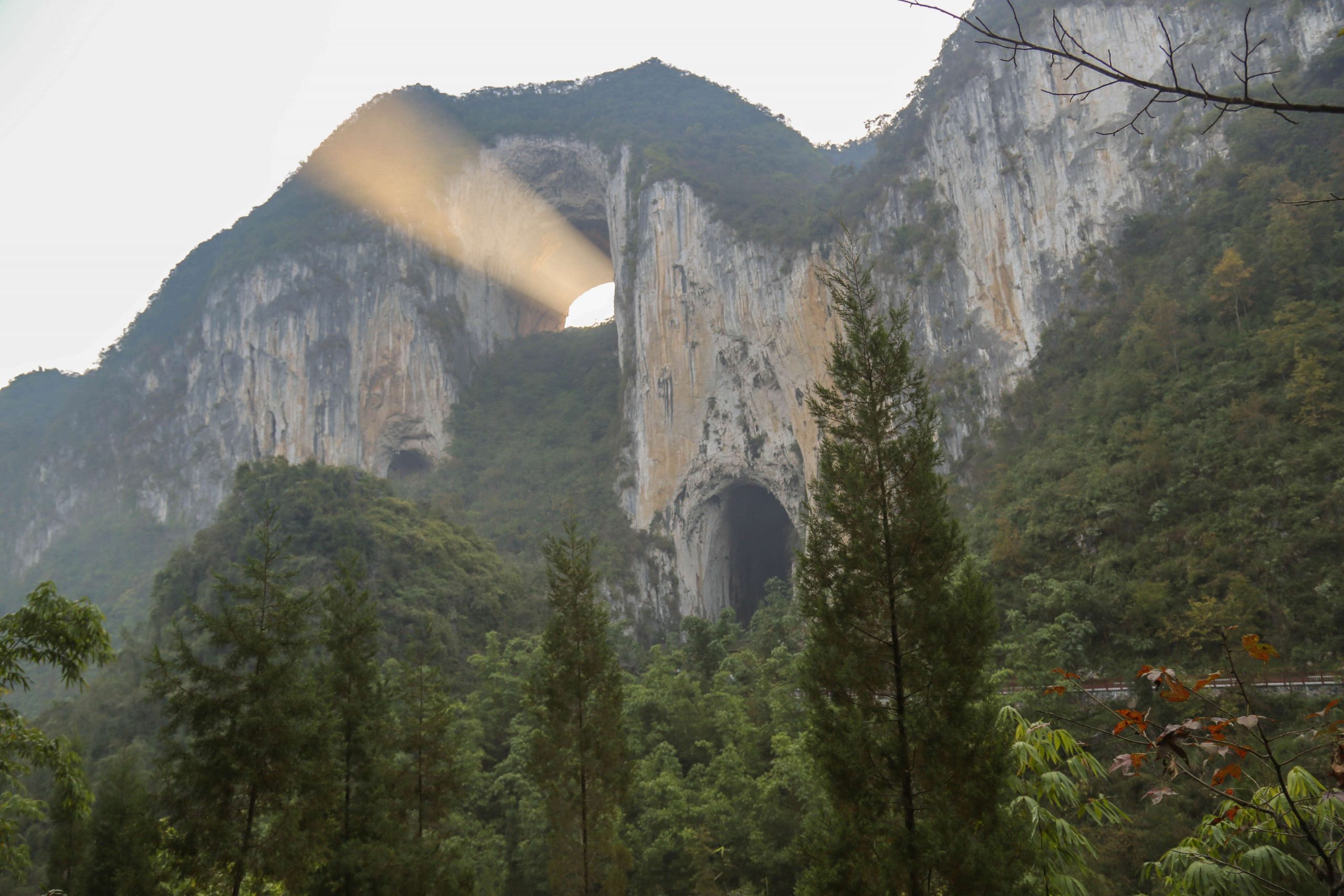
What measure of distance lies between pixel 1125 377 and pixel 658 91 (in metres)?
38.9

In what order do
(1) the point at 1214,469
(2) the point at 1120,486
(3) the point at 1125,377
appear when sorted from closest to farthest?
1. (1) the point at 1214,469
2. (2) the point at 1120,486
3. (3) the point at 1125,377

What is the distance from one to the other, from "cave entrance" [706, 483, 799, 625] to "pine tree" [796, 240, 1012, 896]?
1094 inches

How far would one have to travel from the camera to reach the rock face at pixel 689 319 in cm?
2538

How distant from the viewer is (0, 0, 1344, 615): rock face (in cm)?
2538

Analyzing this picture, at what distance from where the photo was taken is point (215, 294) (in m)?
→ 46.0

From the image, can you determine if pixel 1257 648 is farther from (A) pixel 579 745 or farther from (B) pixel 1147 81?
(A) pixel 579 745

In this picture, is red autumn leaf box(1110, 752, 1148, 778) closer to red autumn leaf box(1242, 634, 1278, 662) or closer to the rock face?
red autumn leaf box(1242, 634, 1278, 662)

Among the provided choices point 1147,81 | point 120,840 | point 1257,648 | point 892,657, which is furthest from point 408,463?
point 1257,648

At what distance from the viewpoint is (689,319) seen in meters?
35.4

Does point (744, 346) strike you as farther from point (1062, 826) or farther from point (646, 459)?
point (1062, 826)

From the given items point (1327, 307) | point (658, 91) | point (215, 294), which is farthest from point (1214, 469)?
point (215, 294)

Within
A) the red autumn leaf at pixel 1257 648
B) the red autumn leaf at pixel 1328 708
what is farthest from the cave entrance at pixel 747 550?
the red autumn leaf at pixel 1257 648

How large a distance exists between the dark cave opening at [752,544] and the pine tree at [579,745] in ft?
86.3

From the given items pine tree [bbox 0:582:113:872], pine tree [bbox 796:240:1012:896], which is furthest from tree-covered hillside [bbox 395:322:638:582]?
pine tree [bbox 0:582:113:872]
